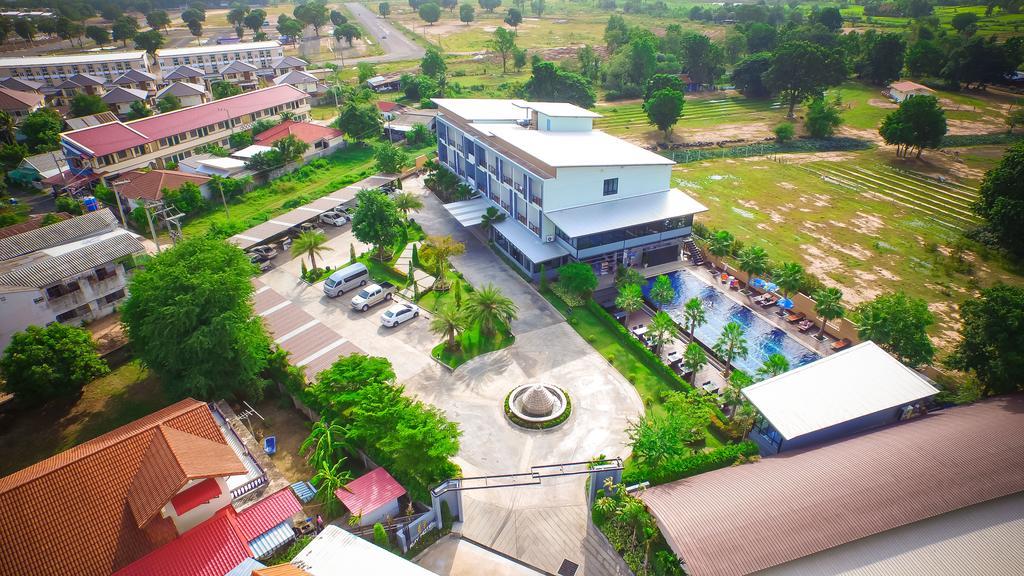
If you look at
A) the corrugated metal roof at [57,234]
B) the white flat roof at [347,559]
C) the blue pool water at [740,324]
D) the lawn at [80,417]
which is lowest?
the lawn at [80,417]

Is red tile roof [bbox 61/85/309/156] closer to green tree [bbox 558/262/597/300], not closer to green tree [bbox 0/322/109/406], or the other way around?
green tree [bbox 0/322/109/406]

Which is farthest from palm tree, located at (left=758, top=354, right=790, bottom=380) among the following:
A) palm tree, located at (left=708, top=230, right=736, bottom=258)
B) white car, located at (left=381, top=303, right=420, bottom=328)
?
white car, located at (left=381, top=303, right=420, bottom=328)

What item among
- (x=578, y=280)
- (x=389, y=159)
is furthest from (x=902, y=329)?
(x=389, y=159)

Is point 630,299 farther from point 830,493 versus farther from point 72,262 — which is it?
point 72,262

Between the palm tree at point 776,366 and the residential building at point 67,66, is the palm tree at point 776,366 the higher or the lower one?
the lower one

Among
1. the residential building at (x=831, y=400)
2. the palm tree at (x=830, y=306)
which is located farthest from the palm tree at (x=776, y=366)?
the palm tree at (x=830, y=306)

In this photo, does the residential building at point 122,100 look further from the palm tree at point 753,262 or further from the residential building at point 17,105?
the palm tree at point 753,262
